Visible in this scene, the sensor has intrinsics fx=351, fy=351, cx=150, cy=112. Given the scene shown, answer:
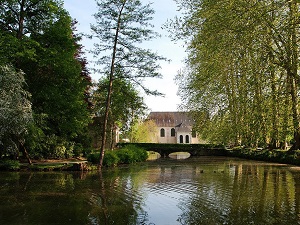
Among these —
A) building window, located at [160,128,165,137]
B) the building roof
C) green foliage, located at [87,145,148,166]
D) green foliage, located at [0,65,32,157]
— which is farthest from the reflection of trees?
building window, located at [160,128,165,137]

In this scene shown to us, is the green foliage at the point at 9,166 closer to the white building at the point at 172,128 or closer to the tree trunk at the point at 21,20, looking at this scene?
the tree trunk at the point at 21,20

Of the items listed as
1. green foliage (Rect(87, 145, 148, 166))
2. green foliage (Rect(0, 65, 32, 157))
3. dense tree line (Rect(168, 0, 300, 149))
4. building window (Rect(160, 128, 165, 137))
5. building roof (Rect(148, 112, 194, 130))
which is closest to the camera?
dense tree line (Rect(168, 0, 300, 149))

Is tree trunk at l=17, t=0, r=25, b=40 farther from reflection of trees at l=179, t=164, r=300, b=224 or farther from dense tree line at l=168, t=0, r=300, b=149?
reflection of trees at l=179, t=164, r=300, b=224

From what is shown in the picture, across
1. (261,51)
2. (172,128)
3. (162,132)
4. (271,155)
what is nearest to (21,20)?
(261,51)

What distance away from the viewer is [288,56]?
596 inches

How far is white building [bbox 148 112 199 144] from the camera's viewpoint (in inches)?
3974

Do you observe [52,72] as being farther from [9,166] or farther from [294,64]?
[294,64]

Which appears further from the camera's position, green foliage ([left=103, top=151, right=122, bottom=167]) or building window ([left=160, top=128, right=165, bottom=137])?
building window ([left=160, top=128, right=165, bottom=137])

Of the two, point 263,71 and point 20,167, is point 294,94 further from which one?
point 20,167

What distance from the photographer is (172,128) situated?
104 meters

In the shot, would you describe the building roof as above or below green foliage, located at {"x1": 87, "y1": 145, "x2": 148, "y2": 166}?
above

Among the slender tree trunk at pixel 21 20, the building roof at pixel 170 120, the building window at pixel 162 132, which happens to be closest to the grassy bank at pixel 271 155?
the slender tree trunk at pixel 21 20

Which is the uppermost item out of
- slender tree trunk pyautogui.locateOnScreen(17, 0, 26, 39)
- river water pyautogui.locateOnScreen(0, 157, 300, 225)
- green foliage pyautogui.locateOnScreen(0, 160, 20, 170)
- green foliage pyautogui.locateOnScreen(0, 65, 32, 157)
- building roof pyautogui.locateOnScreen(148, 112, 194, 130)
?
slender tree trunk pyautogui.locateOnScreen(17, 0, 26, 39)

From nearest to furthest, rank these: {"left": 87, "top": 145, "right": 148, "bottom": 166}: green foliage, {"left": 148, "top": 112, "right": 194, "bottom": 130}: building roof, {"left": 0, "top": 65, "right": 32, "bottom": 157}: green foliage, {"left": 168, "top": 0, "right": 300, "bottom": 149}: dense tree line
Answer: {"left": 168, "top": 0, "right": 300, "bottom": 149}: dense tree line → {"left": 0, "top": 65, "right": 32, "bottom": 157}: green foliage → {"left": 87, "top": 145, "right": 148, "bottom": 166}: green foliage → {"left": 148, "top": 112, "right": 194, "bottom": 130}: building roof
